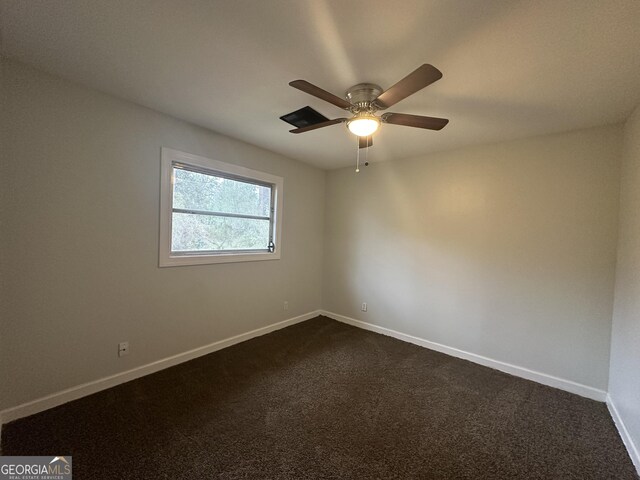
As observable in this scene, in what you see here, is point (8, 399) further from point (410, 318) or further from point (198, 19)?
point (410, 318)

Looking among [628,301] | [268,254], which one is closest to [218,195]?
[268,254]

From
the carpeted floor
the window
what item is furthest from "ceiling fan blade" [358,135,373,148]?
the carpeted floor

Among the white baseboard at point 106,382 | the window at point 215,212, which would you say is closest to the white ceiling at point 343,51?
the window at point 215,212

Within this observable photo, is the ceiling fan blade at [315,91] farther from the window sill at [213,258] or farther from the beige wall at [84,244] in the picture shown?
the window sill at [213,258]

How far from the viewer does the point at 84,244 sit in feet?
6.64

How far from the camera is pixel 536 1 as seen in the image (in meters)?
1.15

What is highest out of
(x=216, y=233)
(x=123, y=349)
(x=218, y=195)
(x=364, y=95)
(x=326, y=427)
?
(x=364, y=95)

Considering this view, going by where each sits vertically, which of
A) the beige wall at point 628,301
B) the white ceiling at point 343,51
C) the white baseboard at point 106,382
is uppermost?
the white ceiling at point 343,51

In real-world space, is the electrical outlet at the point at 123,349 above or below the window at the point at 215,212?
below

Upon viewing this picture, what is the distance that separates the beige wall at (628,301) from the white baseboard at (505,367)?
16cm

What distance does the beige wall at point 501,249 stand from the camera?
2.31m

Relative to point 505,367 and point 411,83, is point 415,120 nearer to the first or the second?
point 411,83

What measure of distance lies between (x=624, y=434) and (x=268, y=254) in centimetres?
343

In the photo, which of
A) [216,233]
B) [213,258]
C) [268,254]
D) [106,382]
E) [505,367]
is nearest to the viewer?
[106,382]
